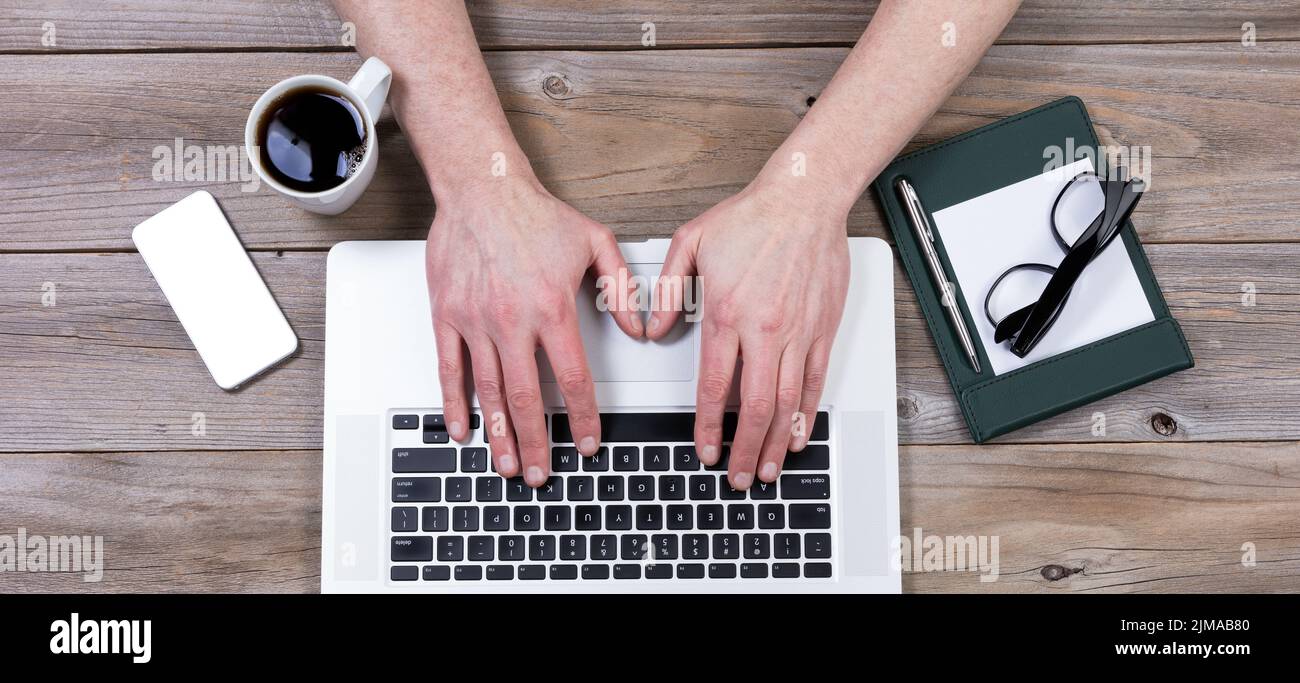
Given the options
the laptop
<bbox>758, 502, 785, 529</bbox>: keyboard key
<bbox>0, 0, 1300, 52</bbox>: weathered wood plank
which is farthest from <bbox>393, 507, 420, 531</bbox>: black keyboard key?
<bbox>0, 0, 1300, 52</bbox>: weathered wood plank

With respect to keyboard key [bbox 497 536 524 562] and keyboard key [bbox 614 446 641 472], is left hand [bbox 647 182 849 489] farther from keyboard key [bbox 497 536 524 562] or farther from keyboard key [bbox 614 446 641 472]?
keyboard key [bbox 497 536 524 562]

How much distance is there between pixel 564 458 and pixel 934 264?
397 millimetres

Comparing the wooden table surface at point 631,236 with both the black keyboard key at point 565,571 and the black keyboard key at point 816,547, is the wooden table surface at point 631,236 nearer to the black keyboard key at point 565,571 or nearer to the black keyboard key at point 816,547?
the black keyboard key at point 816,547

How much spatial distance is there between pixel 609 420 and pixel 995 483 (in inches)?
15.1

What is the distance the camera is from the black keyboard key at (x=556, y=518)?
79 cm

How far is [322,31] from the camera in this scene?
883 mm

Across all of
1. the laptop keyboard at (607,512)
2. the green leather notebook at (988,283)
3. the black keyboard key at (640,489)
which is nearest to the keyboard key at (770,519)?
the laptop keyboard at (607,512)

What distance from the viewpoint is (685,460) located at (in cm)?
80

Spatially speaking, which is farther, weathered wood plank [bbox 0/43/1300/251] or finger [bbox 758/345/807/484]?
weathered wood plank [bbox 0/43/1300/251]

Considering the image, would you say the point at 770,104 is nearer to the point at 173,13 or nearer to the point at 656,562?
the point at 656,562

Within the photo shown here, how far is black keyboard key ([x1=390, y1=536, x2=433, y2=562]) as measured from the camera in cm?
78
